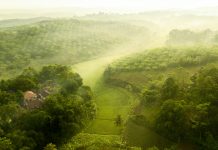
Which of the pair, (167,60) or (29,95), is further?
(167,60)

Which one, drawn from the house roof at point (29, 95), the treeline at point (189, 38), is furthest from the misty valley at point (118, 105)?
the treeline at point (189, 38)

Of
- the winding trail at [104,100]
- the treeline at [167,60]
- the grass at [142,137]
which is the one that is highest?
the treeline at [167,60]

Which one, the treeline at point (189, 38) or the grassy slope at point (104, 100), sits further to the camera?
the treeline at point (189, 38)

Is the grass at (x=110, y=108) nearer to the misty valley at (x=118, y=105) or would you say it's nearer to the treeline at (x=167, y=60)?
the misty valley at (x=118, y=105)

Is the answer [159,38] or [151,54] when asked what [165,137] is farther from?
[159,38]

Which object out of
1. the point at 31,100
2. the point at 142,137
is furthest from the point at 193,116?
the point at 31,100

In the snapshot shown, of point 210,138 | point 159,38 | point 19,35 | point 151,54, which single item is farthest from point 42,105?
point 159,38

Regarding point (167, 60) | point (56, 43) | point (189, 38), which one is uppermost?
point (189, 38)

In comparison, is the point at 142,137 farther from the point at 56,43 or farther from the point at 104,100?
the point at 56,43
